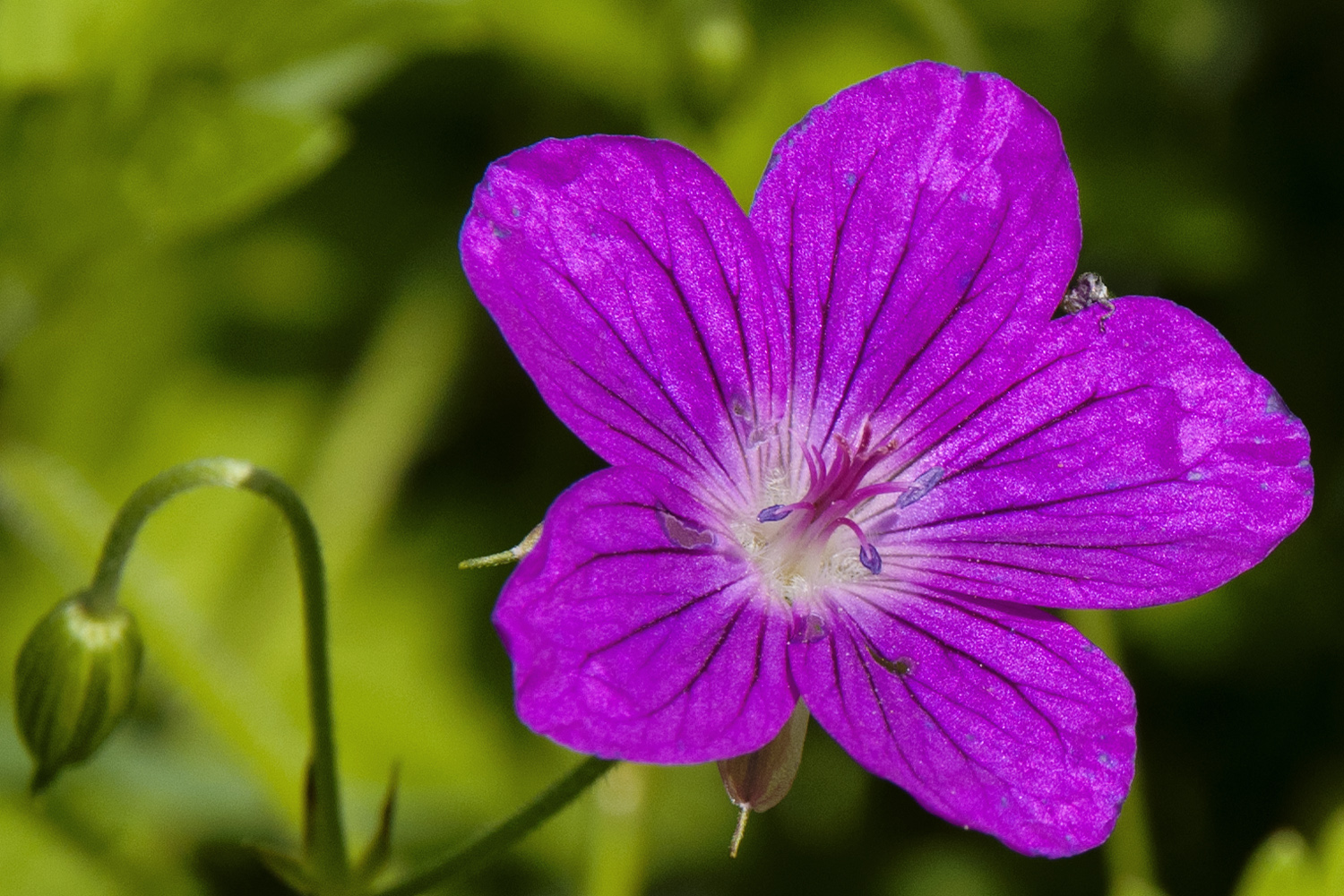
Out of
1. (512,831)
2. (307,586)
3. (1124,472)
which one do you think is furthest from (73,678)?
(1124,472)

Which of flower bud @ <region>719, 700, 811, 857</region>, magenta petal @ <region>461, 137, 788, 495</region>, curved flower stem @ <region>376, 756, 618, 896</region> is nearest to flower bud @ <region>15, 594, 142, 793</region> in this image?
curved flower stem @ <region>376, 756, 618, 896</region>

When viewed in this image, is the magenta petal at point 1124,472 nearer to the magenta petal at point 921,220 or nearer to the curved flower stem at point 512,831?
the magenta petal at point 921,220

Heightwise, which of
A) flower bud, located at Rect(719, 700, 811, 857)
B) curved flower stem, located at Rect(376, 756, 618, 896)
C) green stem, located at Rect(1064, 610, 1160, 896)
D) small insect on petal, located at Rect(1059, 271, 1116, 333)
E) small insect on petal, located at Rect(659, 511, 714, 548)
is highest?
small insect on petal, located at Rect(1059, 271, 1116, 333)

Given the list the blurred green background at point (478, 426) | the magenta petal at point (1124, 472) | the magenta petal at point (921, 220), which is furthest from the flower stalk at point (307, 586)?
the blurred green background at point (478, 426)

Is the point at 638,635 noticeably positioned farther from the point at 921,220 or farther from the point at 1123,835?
the point at 1123,835

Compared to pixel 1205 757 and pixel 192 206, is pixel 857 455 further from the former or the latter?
pixel 1205 757

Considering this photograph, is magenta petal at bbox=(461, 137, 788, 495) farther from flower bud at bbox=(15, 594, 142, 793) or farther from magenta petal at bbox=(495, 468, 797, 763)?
flower bud at bbox=(15, 594, 142, 793)

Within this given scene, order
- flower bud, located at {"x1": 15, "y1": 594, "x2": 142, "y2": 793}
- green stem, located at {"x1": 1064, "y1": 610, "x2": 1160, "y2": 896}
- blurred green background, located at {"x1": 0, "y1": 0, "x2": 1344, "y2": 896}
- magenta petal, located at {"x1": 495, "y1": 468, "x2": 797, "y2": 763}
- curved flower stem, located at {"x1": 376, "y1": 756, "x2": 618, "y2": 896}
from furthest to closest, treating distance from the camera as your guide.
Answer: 1. blurred green background, located at {"x1": 0, "y1": 0, "x2": 1344, "y2": 896}
2. green stem, located at {"x1": 1064, "y1": 610, "x2": 1160, "y2": 896}
3. flower bud, located at {"x1": 15, "y1": 594, "x2": 142, "y2": 793}
4. curved flower stem, located at {"x1": 376, "y1": 756, "x2": 618, "y2": 896}
5. magenta petal, located at {"x1": 495, "y1": 468, "x2": 797, "y2": 763}
